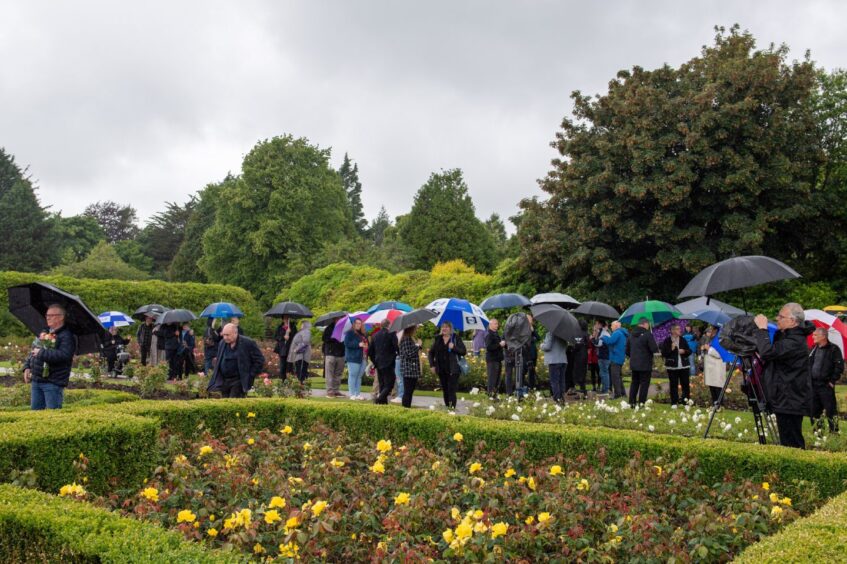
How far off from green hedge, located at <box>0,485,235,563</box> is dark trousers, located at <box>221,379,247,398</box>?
17.3 ft

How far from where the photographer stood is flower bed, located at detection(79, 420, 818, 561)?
Answer: 4156mm

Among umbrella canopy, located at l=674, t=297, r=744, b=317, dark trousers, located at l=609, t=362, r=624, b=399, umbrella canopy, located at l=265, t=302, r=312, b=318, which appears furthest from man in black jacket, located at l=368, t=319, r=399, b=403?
umbrella canopy, located at l=674, t=297, r=744, b=317

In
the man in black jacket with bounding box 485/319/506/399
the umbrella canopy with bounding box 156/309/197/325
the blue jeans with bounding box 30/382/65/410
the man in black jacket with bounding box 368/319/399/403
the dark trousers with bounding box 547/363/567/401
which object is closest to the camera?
the blue jeans with bounding box 30/382/65/410

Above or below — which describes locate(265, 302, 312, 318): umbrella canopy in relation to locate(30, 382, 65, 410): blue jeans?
above

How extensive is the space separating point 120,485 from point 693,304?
11.2 metres

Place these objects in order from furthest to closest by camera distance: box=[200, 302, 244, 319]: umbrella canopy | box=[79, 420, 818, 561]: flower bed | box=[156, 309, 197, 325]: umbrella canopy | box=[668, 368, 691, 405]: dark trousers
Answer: box=[200, 302, 244, 319]: umbrella canopy → box=[156, 309, 197, 325]: umbrella canopy → box=[668, 368, 691, 405]: dark trousers → box=[79, 420, 818, 561]: flower bed

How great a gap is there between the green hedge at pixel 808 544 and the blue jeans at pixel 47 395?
23.6 ft

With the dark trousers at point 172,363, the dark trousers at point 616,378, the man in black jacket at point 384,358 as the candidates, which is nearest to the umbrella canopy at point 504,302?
the dark trousers at point 616,378

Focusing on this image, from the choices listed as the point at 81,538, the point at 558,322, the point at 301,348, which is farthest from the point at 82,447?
the point at 301,348

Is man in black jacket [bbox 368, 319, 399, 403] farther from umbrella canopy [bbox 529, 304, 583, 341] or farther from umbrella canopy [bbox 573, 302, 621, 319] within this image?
umbrella canopy [bbox 573, 302, 621, 319]

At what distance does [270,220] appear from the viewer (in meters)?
44.7

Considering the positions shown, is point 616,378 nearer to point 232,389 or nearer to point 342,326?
point 342,326

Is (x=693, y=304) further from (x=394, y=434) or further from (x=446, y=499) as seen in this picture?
(x=446, y=499)

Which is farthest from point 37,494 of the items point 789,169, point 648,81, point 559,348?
point 648,81
